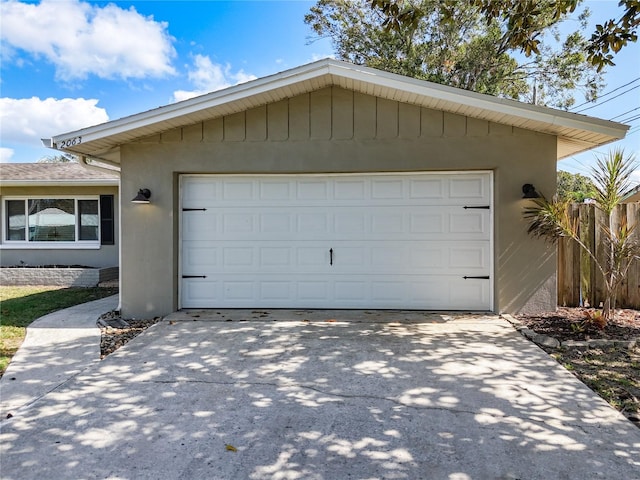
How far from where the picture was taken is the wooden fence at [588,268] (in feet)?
20.4

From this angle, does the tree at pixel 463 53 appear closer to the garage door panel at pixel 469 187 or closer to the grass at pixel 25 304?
the garage door panel at pixel 469 187

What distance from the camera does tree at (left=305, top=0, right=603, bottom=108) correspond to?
1389 cm

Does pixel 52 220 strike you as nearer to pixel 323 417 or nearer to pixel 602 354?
pixel 323 417

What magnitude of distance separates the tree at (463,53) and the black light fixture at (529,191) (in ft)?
32.5

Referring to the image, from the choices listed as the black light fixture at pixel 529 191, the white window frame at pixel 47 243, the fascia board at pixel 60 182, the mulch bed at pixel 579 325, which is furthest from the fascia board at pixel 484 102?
the white window frame at pixel 47 243

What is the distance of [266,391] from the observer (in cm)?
344

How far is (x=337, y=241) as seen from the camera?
634 centimetres

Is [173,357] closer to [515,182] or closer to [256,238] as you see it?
[256,238]

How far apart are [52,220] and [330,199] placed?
Answer: 29.5 ft

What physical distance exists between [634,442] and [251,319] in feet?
14.8

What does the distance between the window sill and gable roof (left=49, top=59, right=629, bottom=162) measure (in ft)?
17.9

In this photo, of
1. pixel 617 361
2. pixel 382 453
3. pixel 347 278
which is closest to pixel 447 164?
pixel 347 278

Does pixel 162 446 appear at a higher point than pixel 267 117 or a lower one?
lower

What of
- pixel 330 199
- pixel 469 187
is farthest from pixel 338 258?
pixel 469 187
